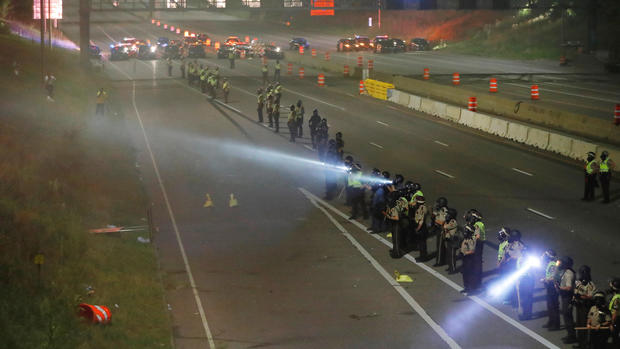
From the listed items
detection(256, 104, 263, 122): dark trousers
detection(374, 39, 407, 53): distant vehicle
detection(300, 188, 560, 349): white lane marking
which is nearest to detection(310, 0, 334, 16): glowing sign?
detection(374, 39, 407, 53): distant vehicle

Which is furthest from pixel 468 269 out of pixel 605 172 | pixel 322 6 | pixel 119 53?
pixel 322 6

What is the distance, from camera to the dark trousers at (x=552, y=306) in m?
14.4

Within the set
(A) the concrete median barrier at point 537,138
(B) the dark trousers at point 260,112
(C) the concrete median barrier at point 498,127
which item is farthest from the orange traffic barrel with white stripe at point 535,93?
(B) the dark trousers at point 260,112

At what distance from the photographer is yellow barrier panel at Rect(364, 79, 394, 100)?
50.3 meters

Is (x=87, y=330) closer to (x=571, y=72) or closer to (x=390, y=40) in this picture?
(x=571, y=72)

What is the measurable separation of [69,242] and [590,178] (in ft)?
46.0

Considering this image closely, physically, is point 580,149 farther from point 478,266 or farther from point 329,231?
point 478,266

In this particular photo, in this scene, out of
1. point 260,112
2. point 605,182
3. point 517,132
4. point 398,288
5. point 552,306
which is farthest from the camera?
Result: point 260,112

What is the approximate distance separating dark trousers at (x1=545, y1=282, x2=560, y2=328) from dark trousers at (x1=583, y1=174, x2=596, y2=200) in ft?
35.1

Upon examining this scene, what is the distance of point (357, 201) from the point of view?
923 inches

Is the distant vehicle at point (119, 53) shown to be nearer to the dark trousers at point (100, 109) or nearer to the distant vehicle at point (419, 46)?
the distant vehicle at point (419, 46)

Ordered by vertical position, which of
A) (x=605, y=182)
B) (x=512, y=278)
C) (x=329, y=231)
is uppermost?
(x=605, y=182)

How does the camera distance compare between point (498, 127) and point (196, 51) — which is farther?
point (196, 51)

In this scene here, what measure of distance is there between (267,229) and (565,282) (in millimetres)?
10021
